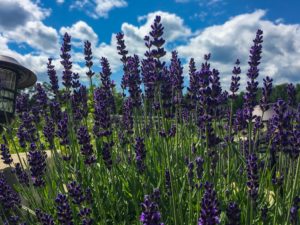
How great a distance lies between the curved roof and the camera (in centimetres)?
945

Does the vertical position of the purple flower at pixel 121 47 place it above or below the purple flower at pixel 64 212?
above

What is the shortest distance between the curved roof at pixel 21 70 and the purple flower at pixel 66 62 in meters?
3.30

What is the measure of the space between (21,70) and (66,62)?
4119 millimetres

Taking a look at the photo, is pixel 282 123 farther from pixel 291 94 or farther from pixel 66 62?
pixel 66 62

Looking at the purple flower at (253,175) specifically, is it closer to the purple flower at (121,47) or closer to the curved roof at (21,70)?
the purple flower at (121,47)

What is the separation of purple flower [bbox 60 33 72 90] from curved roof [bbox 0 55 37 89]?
3.30 metres

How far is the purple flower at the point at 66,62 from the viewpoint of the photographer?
6.24 meters

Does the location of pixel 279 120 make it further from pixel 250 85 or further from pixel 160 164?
pixel 160 164

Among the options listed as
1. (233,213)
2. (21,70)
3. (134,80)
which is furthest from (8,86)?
(233,213)

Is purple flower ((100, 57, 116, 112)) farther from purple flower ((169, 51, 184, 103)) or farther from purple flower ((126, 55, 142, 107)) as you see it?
purple flower ((169, 51, 184, 103))

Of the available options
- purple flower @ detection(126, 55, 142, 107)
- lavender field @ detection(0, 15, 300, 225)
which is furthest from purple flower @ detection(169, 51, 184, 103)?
purple flower @ detection(126, 55, 142, 107)

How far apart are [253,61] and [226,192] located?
6.31 ft

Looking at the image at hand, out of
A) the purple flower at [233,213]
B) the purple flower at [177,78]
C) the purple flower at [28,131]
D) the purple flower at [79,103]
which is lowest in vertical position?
the purple flower at [233,213]

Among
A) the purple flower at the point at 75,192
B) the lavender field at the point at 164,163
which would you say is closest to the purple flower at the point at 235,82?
the lavender field at the point at 164,163
